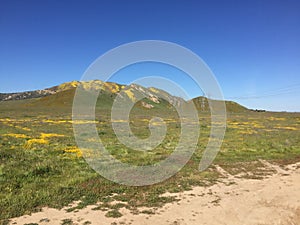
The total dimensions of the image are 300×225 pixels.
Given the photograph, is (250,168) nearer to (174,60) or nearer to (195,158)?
(195,158)

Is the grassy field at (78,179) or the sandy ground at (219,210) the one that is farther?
the grassy field at (78,179)

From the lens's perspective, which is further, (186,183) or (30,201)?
(186,183)

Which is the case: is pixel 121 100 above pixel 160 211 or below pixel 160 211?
above

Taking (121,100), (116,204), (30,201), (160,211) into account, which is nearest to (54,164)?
(30,201)

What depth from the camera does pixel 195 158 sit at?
2055 cm

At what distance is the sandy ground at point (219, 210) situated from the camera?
9578 millimetres

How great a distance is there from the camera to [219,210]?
34.9 ft

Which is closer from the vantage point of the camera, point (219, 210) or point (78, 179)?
point (219, 210)

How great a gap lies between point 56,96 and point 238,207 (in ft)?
539

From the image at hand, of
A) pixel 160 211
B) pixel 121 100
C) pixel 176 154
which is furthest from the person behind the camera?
pixel 121 100

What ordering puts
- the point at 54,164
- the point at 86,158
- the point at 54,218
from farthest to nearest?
the point at 86,158, the point at 54,164, the point at 54,218

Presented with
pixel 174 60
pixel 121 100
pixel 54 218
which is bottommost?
pixel 54 218

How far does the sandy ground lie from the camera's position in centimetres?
958

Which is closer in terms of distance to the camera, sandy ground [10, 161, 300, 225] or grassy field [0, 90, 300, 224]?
sandy ground [10, 161, 300, 225]
